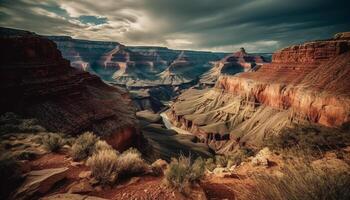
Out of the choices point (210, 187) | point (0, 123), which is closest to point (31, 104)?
point (0, 123)

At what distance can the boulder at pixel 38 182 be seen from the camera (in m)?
5.26

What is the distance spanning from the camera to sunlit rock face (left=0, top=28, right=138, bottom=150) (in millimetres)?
20717

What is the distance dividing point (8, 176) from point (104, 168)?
2.56 metres

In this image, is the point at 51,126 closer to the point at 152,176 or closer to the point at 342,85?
the point at 152,176

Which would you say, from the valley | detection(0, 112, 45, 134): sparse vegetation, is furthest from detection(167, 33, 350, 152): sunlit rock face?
detection(0, 112, 45, 134): sparse vegetation

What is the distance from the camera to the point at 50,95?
78.6 feet

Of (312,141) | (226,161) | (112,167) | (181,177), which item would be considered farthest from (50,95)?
(312,141)

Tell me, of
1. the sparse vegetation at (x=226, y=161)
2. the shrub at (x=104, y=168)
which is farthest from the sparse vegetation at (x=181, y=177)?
the sparse vegetation at (x=226, y=161)

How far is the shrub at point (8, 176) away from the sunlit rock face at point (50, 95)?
14194 millimetres

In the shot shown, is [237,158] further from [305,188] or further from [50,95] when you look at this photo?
[50,95]

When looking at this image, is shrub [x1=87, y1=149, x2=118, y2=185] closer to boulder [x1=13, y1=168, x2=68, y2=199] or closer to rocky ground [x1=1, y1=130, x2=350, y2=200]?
rocky ground [x1=1, y1=130, x2=350, y2=200]

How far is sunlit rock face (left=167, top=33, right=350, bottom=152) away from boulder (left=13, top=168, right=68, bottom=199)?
2591 centimetres

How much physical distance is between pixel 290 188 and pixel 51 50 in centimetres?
3273

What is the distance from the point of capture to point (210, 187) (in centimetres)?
650
